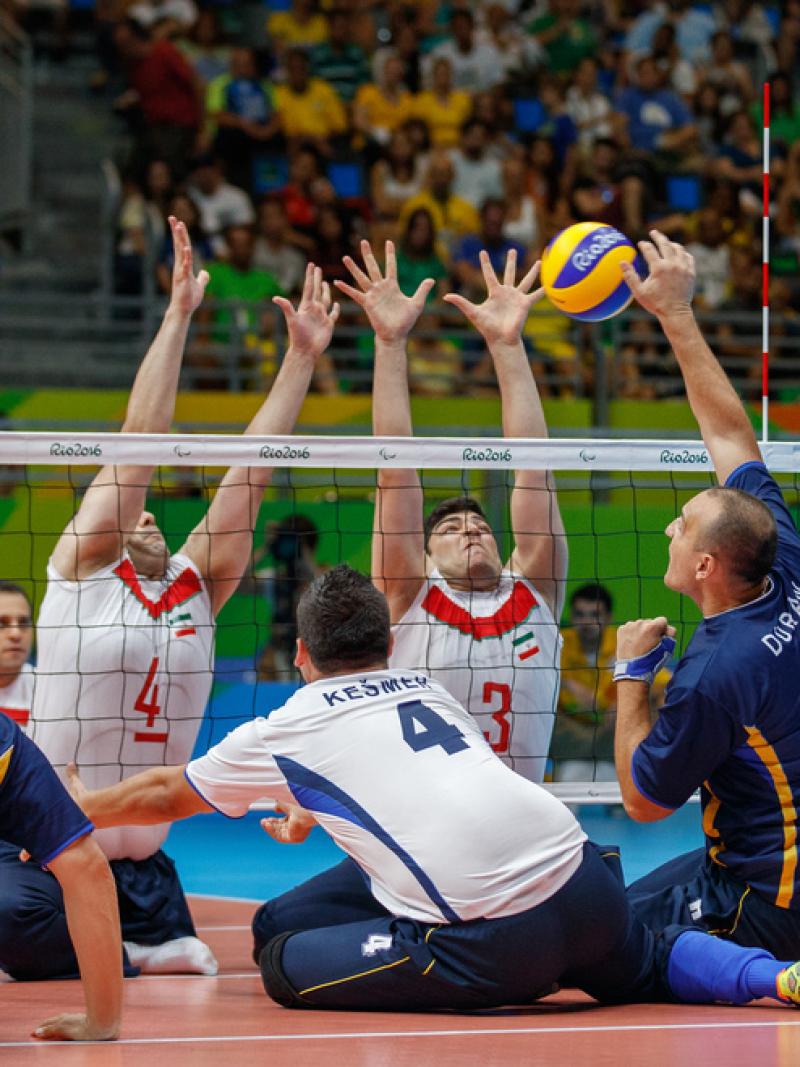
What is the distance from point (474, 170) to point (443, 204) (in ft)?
Result: 1.83

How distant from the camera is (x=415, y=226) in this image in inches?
518

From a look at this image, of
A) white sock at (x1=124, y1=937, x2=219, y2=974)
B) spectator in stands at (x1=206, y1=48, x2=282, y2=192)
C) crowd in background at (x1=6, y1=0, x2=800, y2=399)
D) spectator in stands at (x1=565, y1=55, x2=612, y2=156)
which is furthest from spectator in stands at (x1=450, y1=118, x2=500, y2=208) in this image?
white sock at (x1=124, y1=937, x2=219, y2=974)

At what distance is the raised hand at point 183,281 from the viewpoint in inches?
229

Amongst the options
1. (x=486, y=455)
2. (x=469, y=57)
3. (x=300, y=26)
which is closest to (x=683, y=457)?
(x=486, y=455)

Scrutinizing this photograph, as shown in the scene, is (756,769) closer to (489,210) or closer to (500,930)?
(500,930)

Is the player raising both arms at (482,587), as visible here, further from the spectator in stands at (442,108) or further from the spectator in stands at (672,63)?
the spectator in stands at (672,63)

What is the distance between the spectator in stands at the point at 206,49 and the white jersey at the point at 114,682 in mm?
9662

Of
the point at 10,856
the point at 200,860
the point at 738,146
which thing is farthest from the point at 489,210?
the point at 10,856

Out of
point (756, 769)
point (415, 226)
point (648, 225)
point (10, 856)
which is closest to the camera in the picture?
point (756, 769)

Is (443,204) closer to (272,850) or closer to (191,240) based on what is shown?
(191,240)

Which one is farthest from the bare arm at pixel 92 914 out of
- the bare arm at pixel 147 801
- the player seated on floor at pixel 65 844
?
the bare arm at pixel 147 801

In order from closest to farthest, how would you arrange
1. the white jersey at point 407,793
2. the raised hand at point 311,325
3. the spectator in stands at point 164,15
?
the white jersey at point 407,793, the raised hand at point 311,325, the spectator in stands at point 164,15

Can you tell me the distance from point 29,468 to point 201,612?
5.88 metres

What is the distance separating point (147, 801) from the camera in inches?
178
